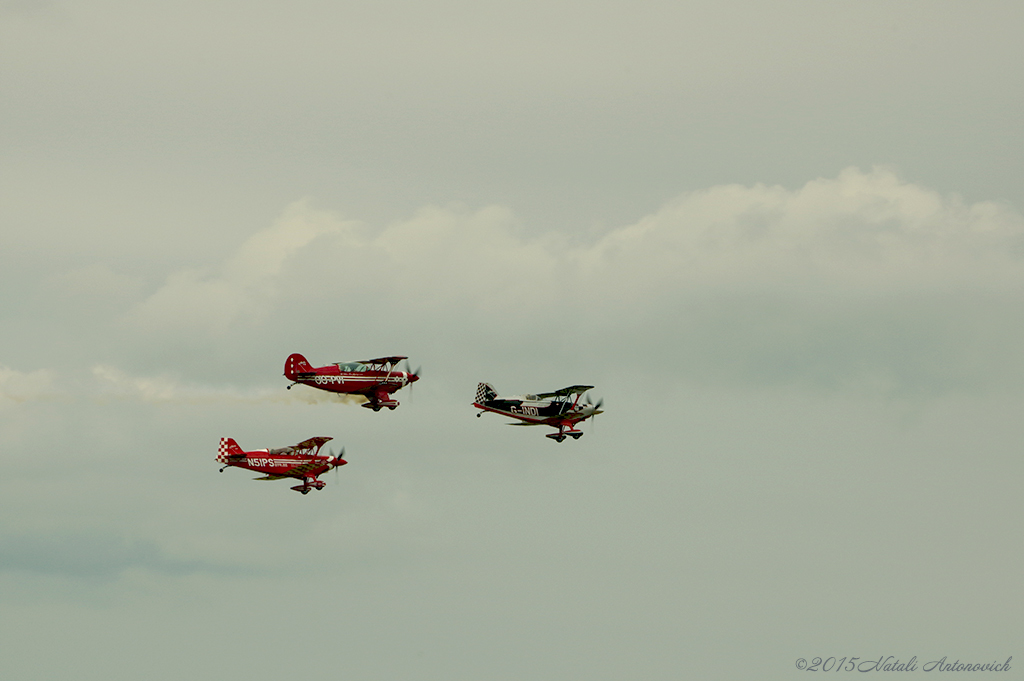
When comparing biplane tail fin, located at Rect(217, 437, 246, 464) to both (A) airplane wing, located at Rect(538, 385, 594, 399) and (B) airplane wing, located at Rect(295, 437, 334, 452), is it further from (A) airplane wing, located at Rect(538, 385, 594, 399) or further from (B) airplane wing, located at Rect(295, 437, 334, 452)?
(A) airplane wing, located at Rect(538, 385, 594, 399)

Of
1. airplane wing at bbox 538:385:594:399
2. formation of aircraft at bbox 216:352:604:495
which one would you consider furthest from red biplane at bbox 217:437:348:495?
airplane wing at bbox 538:385:594:399

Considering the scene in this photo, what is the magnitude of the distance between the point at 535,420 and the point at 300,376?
17.7m

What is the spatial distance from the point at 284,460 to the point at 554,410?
20.2 metres

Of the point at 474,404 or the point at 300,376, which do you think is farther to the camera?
the point at 474,404

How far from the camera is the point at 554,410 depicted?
75188 millimetres

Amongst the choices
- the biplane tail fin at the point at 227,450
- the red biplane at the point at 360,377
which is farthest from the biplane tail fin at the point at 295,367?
the biplane tail fin at the point at 227,450

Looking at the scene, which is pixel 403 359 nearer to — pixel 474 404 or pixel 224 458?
pixel 474 404

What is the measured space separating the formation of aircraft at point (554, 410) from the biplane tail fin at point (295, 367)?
13888 millimetres

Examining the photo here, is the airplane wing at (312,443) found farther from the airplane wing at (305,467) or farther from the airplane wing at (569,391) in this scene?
the airplane wing at (569,391)

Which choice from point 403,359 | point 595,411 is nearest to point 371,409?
point 403,359

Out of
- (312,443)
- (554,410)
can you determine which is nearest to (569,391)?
(554,410)

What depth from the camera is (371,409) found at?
7556 centimetres

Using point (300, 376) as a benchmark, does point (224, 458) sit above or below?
below

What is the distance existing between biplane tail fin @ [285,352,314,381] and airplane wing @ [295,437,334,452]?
4633 mm
